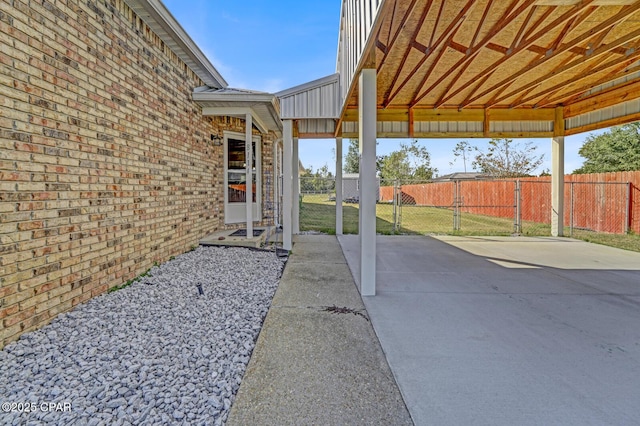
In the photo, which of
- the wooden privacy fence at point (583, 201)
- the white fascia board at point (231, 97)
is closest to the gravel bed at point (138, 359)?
the white fascia board at point (231, 97)

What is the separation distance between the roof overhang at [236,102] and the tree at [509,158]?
23.9 metres

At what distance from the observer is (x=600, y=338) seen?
2836 millimetres

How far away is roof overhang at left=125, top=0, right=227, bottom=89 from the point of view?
167 inches

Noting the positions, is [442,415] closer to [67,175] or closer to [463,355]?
[463,355]

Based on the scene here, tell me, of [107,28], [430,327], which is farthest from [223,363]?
[107,28]

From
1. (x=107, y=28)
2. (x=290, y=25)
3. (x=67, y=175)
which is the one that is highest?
Answer: (x=290, y=25)

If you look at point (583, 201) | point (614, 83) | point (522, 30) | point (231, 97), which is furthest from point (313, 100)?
point (583, 201)

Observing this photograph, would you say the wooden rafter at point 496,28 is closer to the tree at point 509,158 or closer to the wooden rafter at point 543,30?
the wooden rafter at point 543,30

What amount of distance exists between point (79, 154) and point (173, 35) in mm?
2797

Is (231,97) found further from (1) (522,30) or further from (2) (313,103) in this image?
(1) (522,30)

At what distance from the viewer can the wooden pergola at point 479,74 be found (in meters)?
3.91

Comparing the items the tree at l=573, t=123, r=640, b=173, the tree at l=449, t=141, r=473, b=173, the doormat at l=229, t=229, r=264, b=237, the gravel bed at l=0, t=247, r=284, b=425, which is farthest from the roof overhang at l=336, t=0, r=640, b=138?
the tree at l=449, t=141, r=473, b=173

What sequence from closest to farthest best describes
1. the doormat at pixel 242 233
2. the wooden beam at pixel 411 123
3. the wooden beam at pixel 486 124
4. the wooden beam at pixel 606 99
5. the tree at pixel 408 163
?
the wooden beam at pixel 606 99
the doormat at pixel 242 233
the wooden beam at pixel 411 123
the wooden beam at pixel 486 124
the tree at pixel 408 163

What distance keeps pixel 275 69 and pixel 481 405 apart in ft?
46.7
